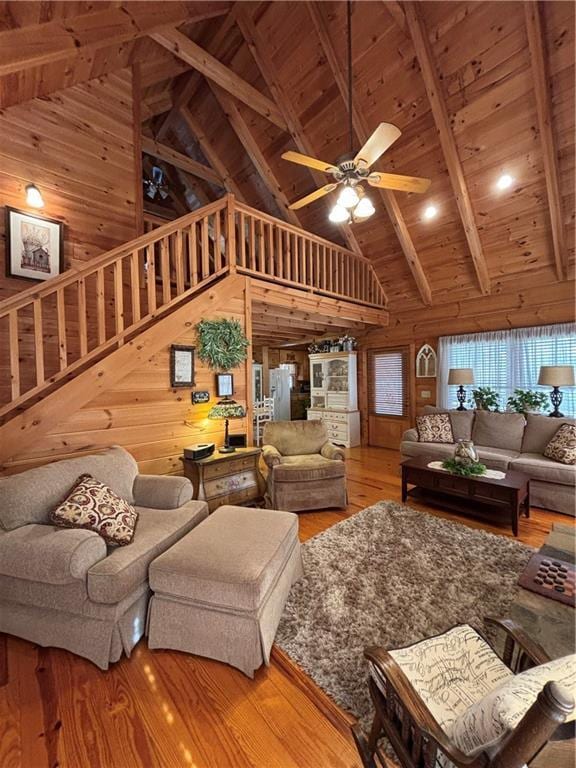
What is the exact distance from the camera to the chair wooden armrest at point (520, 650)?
109cm

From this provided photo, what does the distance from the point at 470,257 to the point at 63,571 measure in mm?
5724

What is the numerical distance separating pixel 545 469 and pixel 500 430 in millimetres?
883

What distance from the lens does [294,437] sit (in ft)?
13.1

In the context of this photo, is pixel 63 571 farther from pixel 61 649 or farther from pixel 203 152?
pixel 203 152

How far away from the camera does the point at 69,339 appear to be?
3.53 metres

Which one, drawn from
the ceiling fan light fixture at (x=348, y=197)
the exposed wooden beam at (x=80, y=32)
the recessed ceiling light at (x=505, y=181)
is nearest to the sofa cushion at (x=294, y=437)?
the ceiling fan light fixture at (x=348, y=197)

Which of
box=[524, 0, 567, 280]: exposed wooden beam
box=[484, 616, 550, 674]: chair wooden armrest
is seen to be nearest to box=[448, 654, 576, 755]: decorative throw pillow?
box=[484, 616, 550, 674]: chair wooden armrest

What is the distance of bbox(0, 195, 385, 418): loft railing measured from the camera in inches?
101

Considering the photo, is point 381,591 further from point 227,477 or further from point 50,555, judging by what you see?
point 50,555

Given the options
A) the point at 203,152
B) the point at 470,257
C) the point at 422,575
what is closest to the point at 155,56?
the point at 203,152

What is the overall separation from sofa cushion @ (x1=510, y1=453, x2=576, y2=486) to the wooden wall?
3.31 meters

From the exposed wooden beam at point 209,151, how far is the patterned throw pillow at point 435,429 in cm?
534

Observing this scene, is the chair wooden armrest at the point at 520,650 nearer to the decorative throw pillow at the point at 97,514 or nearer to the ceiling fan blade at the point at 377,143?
the decorative throw pillow at the point at 97,514

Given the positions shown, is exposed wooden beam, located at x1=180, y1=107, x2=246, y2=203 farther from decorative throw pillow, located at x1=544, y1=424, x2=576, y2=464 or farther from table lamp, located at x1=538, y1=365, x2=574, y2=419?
decorative throw pillow, located at x1=544, y1=424, x2=576, y2=464
